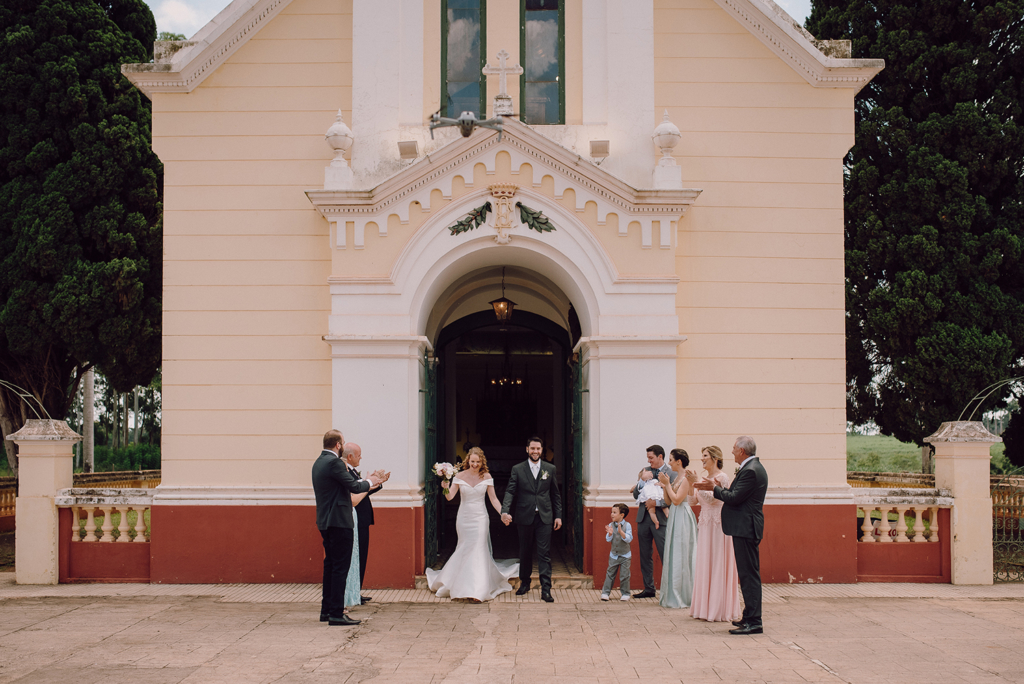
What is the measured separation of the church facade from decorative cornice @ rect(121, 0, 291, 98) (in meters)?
0.03

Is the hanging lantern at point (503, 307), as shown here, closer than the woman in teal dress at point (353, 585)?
No

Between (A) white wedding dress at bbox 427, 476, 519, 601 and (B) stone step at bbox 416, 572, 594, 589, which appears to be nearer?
(A) white wedding dress at bbox 427, 476, 519, 601

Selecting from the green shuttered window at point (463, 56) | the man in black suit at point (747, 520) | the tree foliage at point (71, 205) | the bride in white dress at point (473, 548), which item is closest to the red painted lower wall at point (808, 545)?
the bride in white dress at point (473, 548)

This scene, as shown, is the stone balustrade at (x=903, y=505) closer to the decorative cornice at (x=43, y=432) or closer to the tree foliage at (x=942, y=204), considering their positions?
the tree foliage at (x=942, y=204)

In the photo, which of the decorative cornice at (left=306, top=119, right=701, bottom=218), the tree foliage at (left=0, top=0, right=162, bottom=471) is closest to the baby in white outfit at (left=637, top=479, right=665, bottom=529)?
the decorative cornice at (left=306, top=119, right=701, bottom=218)

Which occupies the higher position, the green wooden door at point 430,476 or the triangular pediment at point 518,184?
the triangular pediment at point 518,184

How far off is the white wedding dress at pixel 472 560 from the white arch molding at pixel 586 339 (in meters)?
0.65

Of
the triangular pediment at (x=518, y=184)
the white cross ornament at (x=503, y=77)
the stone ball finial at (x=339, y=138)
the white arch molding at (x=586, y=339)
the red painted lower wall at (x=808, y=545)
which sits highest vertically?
the white cross ornament at (x=503, y=77)

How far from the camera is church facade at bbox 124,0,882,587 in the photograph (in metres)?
9.77

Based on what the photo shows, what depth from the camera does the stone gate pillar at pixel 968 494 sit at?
9961 mm

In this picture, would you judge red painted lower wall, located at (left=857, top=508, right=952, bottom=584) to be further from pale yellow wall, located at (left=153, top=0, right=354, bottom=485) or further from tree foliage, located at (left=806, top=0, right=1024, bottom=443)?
pale yellow wall, located at (left=153, top=0, right=354, bottom=485)

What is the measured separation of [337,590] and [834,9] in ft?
42.8

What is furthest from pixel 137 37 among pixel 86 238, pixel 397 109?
pixel 397 109

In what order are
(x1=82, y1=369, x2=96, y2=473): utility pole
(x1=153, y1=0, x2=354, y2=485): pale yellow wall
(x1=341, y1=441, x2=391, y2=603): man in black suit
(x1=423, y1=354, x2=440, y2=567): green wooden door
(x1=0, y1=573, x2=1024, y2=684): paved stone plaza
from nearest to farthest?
(x1=0, y1=573, x2=1024, y2=684): paved stone plaza → (x1=341, y1=441, x2=391, y2=603): man in black suit → (x1=153, y1=0, x2=354, y2=485): pale yellow wall → (x1=423, y1=354, x2=440, y2=567): green wooden door → (x1=82, y1=369, x2=96, y2=473): utility pole
